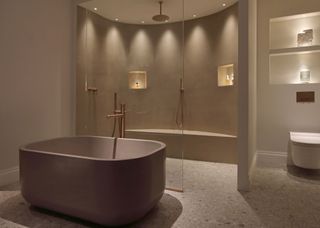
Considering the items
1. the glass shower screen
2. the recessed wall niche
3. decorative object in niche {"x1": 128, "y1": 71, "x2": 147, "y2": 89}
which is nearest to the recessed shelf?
the recessed wall niche

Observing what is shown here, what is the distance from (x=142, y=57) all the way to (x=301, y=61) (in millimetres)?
2421

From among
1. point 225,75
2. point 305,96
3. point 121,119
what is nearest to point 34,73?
point 121,119

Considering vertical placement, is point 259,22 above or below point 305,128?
above

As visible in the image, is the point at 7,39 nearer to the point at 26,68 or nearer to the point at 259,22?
the point at 26,68

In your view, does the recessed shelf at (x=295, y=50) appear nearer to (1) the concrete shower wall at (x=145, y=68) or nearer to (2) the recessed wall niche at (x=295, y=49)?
(2) the recessed wall niche at (x=295, y=49)

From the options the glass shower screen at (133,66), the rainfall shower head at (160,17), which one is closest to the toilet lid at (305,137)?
the glass shower screen at (133,66)

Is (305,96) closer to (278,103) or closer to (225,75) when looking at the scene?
(278,103)

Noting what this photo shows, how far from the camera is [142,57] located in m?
3.70

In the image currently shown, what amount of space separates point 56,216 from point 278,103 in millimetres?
3174

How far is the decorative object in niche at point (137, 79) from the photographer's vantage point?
3603 millimetres

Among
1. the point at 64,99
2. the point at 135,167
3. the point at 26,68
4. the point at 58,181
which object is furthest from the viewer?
the point at 64,99

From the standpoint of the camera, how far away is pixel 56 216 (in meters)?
1.90

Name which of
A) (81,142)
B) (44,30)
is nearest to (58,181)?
(81,142)

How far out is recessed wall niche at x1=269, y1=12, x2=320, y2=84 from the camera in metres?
3.32
